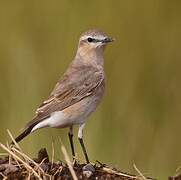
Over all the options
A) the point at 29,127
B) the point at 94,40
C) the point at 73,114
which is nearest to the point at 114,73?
the point at 94,40

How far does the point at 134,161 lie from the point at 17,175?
2.85m

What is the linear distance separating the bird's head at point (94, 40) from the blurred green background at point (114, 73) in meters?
1.26

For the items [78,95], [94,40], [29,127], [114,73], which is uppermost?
[94,40]

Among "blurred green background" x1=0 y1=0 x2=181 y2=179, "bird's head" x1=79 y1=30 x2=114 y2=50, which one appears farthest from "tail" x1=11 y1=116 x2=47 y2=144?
"blurred green background" x1=0 y1=0 x2=181 y2=179

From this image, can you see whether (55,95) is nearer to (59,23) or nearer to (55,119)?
(55,119)

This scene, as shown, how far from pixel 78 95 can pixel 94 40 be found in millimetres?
700

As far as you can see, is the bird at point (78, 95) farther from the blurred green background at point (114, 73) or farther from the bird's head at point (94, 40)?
the blurred green background at point (114, 73)

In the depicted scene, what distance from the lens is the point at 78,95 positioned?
798cm

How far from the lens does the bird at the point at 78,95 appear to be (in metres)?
7.82

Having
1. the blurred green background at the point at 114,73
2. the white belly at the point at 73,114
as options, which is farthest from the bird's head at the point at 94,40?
the blurred green background at the point at 114,73

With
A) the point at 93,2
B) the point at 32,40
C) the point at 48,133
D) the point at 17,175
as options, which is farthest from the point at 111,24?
the point at 17,175

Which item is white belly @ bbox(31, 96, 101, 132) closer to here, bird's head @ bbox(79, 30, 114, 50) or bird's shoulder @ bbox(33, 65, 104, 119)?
bird's shoulder @ bbox(33, 65, 104, 119)

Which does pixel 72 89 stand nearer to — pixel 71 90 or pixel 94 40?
pixel 71 90

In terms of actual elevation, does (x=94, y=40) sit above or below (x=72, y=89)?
above
